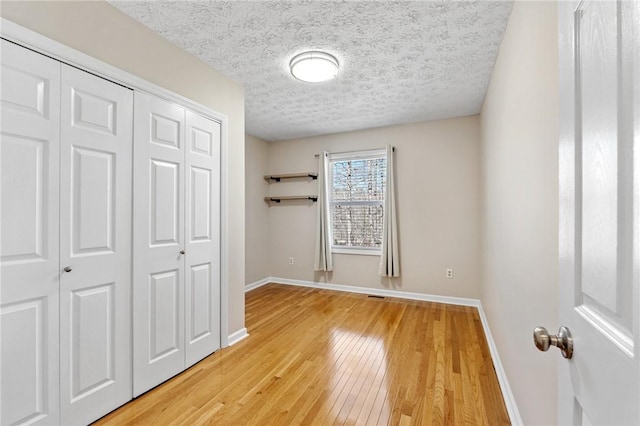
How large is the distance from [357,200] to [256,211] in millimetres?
1706

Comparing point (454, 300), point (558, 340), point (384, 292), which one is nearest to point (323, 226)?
point (384, 292)

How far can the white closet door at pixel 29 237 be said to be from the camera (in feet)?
4.40

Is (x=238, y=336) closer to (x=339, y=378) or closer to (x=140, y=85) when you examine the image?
(x=339, y=378)

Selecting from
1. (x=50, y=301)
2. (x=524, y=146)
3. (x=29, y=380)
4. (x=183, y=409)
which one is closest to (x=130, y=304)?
(x=50, y=301)

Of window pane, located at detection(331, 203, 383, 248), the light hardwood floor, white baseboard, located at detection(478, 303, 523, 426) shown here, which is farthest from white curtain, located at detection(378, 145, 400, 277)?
white baseboard, located at detection(478, 303, 523, 426)

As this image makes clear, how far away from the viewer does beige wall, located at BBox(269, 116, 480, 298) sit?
3.75 metres

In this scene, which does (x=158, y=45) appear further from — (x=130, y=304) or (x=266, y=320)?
(x=266, y=320)

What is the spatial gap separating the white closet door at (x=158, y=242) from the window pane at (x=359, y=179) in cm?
279

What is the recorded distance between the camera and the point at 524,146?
1457 mm

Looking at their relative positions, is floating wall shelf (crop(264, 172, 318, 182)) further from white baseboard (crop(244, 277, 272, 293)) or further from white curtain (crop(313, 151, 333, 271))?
white baseboard (crop(244, 277, 272, 293))

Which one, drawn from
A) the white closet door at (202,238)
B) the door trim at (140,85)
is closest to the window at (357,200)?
the door trim at (140,85)

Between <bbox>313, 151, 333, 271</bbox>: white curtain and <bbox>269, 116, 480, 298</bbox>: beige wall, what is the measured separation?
0.17 metres

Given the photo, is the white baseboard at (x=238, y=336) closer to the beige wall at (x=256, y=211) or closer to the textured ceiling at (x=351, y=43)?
the beige wall at (x=256, y=211)

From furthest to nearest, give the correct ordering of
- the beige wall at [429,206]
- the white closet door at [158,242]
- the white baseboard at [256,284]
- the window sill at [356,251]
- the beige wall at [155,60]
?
the white baseboard at [256,284] < the window sill at [356,251] < the beige wall at [429,206] < the white closet door at [158,242] < the beige wall at [155,60]
